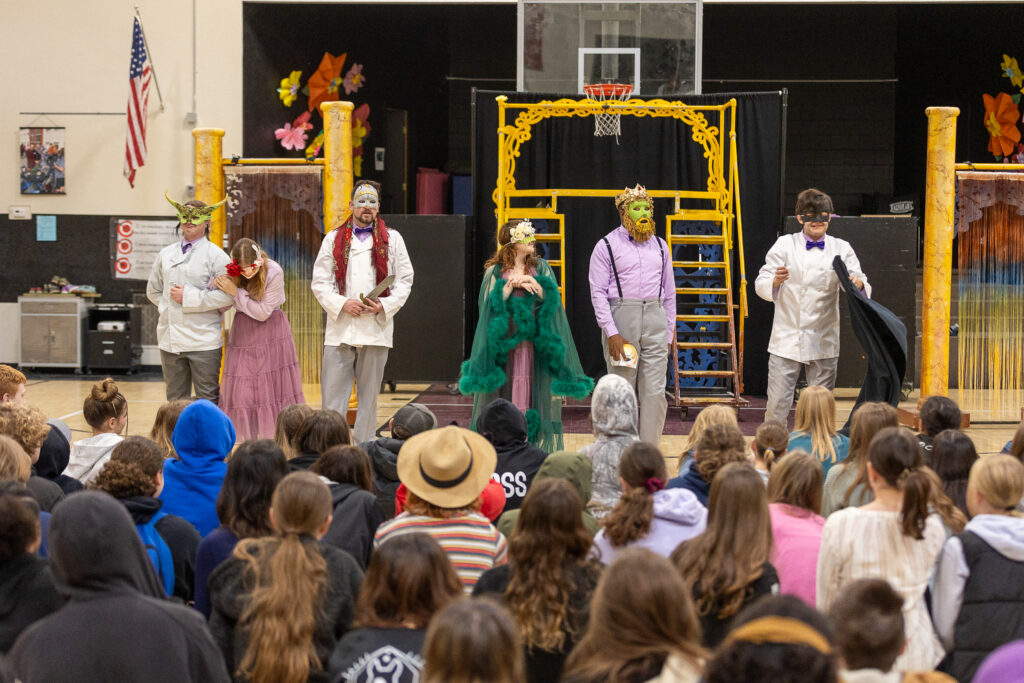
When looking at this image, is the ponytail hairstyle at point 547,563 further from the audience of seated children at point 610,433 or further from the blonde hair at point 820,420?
the blonde hair at point 820,420

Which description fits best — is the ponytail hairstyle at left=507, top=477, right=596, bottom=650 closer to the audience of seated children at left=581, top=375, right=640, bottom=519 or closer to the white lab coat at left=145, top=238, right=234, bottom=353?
the audience of seated children at left=581, top=375, right=640, bottom=519

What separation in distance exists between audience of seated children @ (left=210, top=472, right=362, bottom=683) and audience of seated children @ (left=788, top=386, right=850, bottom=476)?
2101 millimetres

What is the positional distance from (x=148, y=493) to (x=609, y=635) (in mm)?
1682

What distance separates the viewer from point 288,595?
2.49m

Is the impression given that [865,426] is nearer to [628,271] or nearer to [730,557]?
[730,557]

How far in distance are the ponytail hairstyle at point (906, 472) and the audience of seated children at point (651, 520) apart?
479 mm

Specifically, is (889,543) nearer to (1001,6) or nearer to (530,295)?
(530,295)

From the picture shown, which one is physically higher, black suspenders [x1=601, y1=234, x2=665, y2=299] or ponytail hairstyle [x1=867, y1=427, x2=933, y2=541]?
black suspenders [x1=601, y1=234, x2=665, y2=299]

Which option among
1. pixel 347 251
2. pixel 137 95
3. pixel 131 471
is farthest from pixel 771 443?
pixel 137 95

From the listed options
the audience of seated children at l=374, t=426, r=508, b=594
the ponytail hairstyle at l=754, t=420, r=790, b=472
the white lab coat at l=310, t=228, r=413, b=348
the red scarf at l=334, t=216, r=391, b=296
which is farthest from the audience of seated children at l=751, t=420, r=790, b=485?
the red scarf at l=334, t=216, r=391, b=296

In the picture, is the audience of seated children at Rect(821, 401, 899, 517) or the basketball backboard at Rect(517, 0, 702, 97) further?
the basketball backboard at Rect(517, 0, 702, 97)

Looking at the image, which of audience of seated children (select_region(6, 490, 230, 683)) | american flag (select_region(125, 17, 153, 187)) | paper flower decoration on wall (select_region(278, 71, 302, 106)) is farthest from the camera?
paper flower decoration on wall (select_region(278, 71, 302, 106))

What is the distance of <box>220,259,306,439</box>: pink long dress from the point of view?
6129 mm

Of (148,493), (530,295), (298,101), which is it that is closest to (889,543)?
(148,493)
